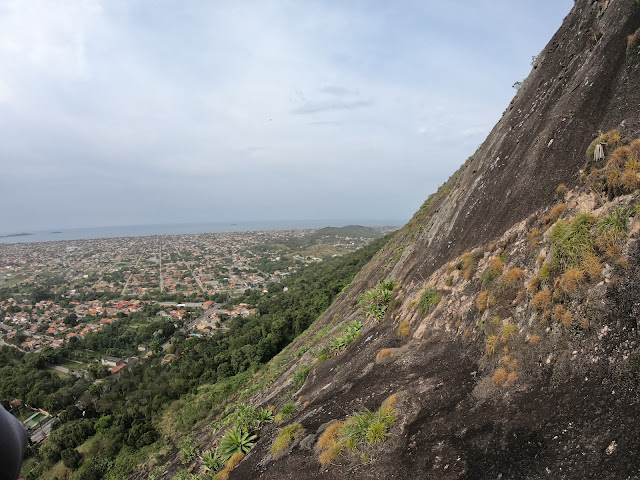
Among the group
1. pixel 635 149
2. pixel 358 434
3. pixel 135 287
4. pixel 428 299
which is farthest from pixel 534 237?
pixel 135 287

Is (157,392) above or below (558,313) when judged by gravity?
below

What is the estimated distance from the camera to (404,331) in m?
10.3

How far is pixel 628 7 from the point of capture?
9484mm

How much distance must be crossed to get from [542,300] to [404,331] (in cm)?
485

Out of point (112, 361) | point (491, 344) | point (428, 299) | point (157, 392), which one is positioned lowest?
point (112, 361)

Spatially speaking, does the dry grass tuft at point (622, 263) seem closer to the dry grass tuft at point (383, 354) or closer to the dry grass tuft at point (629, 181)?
the dry grass tuft at point (629, 181)

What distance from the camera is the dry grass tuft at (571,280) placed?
5680 mm

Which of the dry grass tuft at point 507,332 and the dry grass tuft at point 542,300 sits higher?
the dry grass tuft at point 542,300

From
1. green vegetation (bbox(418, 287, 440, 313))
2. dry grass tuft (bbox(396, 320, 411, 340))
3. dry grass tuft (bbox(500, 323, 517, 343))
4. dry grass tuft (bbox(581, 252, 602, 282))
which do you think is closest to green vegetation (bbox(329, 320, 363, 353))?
dry grass tuft (bbox(396, 320, 411, 340))

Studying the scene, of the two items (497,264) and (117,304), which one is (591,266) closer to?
(497,264)

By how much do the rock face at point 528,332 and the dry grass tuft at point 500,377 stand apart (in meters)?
0.02

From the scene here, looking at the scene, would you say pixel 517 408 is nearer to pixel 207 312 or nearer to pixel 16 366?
pixel 16 366

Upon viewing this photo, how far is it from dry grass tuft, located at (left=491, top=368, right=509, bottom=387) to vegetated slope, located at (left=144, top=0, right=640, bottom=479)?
2cm

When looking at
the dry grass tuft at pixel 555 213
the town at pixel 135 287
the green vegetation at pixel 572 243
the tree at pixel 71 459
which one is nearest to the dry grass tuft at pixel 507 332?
the green vegetation at pixel 572 243
